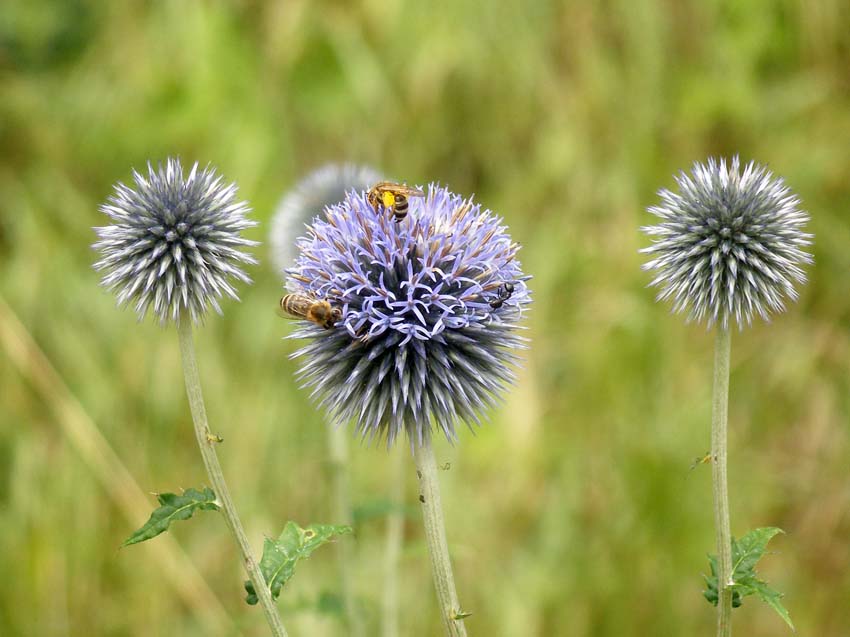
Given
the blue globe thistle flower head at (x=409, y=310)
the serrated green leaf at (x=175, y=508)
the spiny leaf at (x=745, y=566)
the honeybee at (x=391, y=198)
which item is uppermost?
the honeybee at (x=391, y=198)

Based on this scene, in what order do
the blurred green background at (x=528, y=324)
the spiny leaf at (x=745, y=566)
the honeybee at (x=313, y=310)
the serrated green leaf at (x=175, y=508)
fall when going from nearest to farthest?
the serrated green leaf at (x=175, y=508)
the spiny leaf at (x=745, y=566)
the honeybee at (x=313, y=310)
the blurred green background at (x=528, y=324)

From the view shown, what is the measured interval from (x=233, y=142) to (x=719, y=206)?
4003 millimetres

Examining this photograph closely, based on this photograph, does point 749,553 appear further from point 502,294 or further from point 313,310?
point 313,310

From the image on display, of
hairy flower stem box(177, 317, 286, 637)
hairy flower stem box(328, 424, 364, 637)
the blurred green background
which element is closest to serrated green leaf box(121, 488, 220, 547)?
hairy flower stem box(177, 317, 286, 637)

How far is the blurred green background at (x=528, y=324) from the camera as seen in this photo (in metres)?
4.27

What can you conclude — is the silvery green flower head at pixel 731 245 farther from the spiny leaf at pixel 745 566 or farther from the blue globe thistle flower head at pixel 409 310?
the spiny leaf at pixel 745 566

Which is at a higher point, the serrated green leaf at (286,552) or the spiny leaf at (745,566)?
the serrated green leaf at (286,552)

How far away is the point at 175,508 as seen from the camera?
158 centimetres

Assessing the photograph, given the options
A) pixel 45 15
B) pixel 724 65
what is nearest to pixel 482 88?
pixel 724 65

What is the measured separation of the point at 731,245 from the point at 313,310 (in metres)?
0.95

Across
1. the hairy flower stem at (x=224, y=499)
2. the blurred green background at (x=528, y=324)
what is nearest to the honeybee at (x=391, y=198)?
the hairy flower stem at (x=224, y=499)

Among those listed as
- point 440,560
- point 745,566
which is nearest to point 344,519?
point 440,560

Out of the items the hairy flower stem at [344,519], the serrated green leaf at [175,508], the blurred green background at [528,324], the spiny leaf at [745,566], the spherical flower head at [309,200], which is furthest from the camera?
the blurred green background at [528,324]

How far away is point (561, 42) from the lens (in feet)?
18.5
